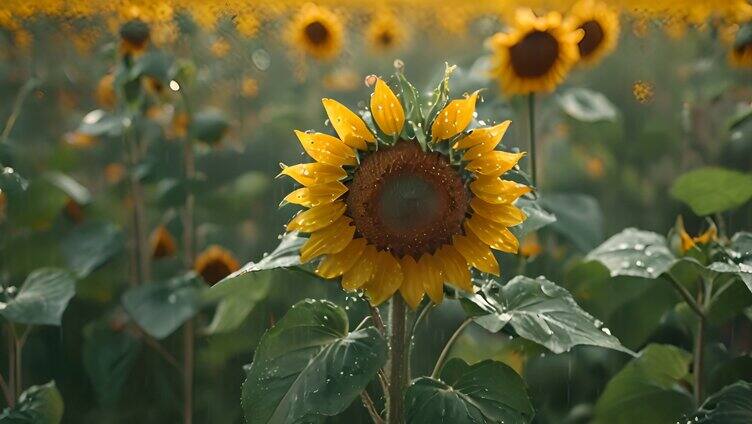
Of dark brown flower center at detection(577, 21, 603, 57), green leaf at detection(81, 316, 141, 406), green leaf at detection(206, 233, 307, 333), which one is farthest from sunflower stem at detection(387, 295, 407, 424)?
dark brown flower center at detection(577, 21, 603, 57)

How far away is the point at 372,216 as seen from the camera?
94 cm

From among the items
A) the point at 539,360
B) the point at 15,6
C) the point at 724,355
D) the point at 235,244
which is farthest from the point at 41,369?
the point at 724,355

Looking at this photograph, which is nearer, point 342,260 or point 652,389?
point 342,260

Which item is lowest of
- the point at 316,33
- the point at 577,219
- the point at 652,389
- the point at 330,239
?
the point at 652,389

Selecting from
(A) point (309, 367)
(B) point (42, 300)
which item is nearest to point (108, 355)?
(B) point (42, 300)

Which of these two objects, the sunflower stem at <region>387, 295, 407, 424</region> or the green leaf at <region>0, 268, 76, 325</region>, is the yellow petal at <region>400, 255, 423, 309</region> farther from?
the green leaf at <region>0, 268, 76, 325</region>

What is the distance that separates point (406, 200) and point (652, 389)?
51cm

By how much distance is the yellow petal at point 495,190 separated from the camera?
0.94 meters

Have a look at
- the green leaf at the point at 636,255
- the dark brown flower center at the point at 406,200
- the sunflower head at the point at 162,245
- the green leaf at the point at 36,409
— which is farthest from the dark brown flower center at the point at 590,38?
→ the green leaf at the point at 36,409

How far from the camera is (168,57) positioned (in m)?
1.55

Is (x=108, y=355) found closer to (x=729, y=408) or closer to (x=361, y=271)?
(x=361, y=271)

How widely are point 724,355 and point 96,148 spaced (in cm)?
131

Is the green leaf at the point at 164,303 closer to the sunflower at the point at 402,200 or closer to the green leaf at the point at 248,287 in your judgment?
the green leaf at the point at 248,287

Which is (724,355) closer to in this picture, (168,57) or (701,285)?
(701,285)
